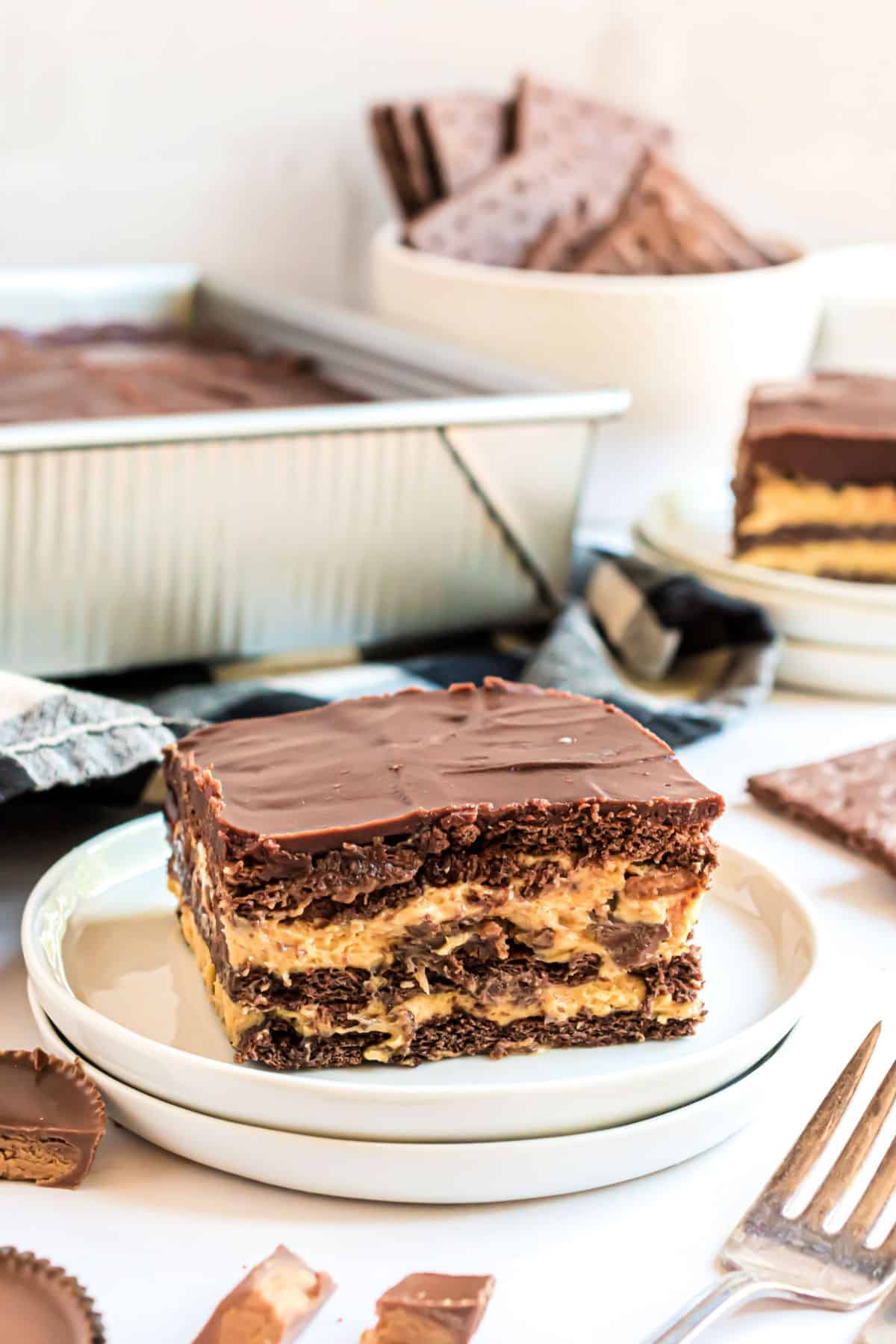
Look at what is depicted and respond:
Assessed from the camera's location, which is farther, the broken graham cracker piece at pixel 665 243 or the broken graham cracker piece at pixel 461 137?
the broken graham cracker piece at pixel 461 137

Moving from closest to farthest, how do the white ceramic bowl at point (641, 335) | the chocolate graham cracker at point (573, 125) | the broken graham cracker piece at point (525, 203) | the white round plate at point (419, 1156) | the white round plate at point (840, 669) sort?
the white round plate at point (419, 1156) < the white round plate at point (840, 669) < the white ceramic bowl at point (641, 335) < the broken graham cracker piece at point (525, 203) < the chocolate graham cracker at point (573, 125)

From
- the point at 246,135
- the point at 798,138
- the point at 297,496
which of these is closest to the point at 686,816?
the point at 297,496

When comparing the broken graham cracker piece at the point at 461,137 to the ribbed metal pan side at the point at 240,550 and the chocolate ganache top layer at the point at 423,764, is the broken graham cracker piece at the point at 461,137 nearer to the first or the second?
the ribbed metal pan side at the point at 240,550

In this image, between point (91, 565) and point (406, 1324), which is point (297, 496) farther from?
point (406, 1324)

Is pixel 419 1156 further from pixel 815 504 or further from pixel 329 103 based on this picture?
pixel 329 103

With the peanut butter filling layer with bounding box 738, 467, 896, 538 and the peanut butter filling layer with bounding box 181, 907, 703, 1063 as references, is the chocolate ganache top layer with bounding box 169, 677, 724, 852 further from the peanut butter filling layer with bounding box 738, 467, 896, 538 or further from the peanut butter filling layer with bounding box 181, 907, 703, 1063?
the peanut butter filling layer with bounding box 738, 467, 896, 538

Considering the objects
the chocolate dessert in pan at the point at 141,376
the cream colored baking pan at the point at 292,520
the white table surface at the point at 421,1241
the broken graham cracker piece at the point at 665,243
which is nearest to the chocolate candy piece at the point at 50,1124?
the white table surface at the point at 421,1241

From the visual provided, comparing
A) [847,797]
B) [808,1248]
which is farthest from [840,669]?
A: [808,1248]
